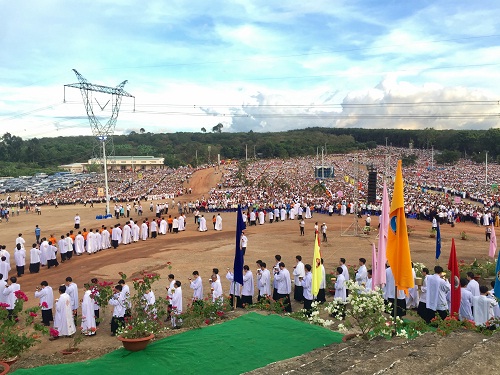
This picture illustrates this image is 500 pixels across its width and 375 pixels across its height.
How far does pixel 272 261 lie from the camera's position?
1778 cm

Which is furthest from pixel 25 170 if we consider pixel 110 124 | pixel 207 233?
pixel 207 233

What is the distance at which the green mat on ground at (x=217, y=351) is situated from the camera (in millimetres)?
6875

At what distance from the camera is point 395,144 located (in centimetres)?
12975

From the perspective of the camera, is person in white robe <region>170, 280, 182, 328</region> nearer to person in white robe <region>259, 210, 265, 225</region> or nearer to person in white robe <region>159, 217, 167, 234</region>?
person in white robe <region>159, 217, 167, 234</region>

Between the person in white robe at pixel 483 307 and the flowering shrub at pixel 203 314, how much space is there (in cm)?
573

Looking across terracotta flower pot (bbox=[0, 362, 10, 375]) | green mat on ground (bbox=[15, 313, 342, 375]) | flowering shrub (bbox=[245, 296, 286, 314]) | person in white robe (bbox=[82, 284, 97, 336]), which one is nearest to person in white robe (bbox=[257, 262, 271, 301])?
flowering shrub (bbox=[245, 296, 286, 314])

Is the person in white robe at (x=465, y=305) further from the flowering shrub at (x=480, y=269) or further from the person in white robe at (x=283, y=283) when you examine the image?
the flowering shrub at (x=480, y=269)

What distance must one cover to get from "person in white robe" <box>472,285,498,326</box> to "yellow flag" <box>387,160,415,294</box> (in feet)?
10.8

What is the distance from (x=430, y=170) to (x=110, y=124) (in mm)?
51590

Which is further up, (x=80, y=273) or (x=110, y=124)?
(x=110, y=124)

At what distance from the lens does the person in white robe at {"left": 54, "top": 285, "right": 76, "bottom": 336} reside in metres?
9.98

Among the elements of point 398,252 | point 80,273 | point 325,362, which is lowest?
point 80,273

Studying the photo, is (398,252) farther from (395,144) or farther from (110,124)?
(395,144)

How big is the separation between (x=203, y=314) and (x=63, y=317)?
3.56 metres
